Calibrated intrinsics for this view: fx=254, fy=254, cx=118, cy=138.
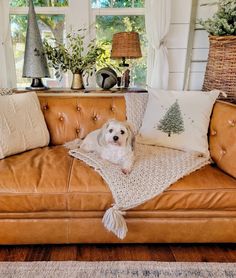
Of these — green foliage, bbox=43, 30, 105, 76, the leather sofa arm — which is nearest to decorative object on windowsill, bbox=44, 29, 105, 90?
green foliage, bbox=43, 30, 105, 76

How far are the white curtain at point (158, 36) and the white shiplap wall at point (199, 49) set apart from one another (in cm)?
35

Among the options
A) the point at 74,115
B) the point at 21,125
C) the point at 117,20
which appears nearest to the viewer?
the point at 21,125

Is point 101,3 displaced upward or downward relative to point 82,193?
upward

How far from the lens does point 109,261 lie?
1.42 meters

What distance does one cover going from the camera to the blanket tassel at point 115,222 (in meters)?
1.32

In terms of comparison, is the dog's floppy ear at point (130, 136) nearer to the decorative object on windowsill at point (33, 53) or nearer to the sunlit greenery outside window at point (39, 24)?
the decorative object on windowsill at point (33, 53)

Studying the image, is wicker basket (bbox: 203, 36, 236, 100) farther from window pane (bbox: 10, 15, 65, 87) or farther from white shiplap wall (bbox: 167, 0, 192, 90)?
window pane (bbox: 10, 15, 65, 87)

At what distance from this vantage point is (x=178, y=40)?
8.37 ft

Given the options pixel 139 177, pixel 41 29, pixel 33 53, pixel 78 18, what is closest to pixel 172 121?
pixel 139 177

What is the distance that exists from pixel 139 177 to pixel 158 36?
162cm

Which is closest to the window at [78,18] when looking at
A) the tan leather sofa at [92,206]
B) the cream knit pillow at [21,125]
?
the cream knit pillow at [21,125]

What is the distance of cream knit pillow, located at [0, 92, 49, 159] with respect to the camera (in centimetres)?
165

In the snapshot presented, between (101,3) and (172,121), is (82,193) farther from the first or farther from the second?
(101,3)

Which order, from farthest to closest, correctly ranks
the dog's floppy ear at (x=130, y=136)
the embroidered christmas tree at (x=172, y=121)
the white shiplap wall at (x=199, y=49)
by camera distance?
1. the white shiplap wall at (x=199, y=49)
2. the embroidered christmas tree at (x=172, y=121)
3. the dog's floppy ear at (x=130, y=136)
